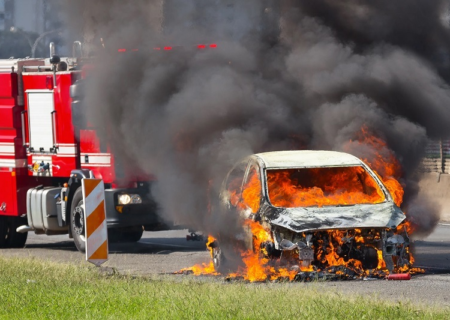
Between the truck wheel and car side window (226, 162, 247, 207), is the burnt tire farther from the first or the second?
car side window (226, 162, 247, 207)

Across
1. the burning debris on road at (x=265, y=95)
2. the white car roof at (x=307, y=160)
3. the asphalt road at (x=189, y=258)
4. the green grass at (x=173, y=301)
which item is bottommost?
the asphalt road at (x=189, y=258)

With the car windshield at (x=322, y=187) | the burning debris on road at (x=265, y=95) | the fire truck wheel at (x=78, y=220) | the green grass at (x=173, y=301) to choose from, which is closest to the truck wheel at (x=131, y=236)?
the fire truck wheel at (x=78, y=220)

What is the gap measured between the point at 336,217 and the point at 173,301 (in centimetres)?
291

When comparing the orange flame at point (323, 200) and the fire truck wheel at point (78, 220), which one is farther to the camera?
the fire truck wheel at point (78, 220)

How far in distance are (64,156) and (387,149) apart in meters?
5.98

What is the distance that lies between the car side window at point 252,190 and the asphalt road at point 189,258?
1.49 m

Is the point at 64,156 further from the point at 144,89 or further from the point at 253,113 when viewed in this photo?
the point at 253,113

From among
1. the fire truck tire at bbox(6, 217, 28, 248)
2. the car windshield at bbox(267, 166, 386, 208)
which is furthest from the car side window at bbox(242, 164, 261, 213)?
the fire truck tire at bbox(6, 217, 28, 248)

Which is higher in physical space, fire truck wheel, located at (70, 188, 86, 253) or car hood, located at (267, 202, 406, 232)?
car hood, located at (267, 202, 406, 232)

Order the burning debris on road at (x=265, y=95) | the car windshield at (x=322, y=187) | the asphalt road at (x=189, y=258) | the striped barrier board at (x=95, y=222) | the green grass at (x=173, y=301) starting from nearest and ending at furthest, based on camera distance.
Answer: the green grass at (x=173, y=301) < the asphalt road at (x=189, y=258) < the car windshield at (x=322, y=187) < the striped barrier board at (x=95, y=222) < the burning debris on road at (x=265, y=95)

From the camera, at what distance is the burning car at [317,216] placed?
41.1 feet

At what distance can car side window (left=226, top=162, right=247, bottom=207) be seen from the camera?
45.8ft

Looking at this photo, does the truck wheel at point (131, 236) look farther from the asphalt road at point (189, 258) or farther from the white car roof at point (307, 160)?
the white car roof at point (307, 160)

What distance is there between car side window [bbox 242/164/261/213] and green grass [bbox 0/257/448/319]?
1171 mm
